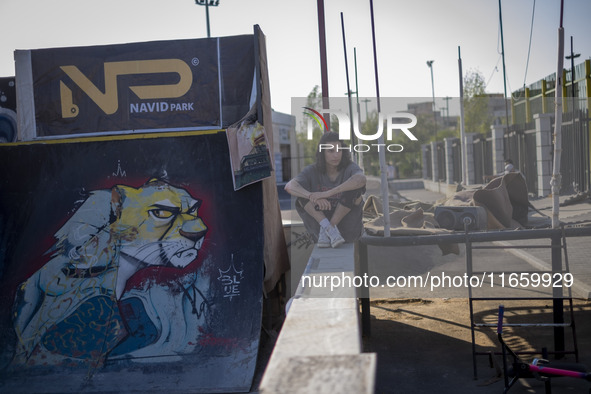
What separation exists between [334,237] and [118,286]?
2.69 metres

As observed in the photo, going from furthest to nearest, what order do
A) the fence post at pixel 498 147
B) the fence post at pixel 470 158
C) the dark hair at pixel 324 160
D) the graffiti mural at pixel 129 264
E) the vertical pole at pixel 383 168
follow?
the fence post at pixel 470 158 → the fence post at pixel 498 147 → the dark hair at pixel 324 160 → the vertical pole at pixel 383 168 → the graffiti mural at pixel 129 264

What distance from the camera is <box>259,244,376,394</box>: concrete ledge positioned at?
2596mm

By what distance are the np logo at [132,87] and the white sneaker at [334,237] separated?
9.40ft

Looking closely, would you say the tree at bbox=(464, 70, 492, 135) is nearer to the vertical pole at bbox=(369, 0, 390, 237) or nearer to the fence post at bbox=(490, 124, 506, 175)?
the fence post at bbox=(490, 124, 506, 175)

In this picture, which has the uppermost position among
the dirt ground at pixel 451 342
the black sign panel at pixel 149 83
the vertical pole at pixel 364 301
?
the black sign panel at pixel 149 83

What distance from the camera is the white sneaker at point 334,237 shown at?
7004mm

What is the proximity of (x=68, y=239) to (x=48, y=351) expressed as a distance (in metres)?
1.46

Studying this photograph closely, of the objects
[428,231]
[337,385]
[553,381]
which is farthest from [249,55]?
[337,385]

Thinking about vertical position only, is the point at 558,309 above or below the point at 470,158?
below

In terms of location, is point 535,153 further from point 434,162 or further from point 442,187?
point 434,162

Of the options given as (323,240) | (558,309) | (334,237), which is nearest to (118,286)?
(323,240)

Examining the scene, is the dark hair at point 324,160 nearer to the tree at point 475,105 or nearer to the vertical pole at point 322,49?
the vertical pole at point 322,49

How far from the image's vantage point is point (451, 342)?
24.5ft

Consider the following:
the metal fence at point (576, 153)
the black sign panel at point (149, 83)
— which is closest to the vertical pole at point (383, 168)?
the black sign panel at point (149, 83)
